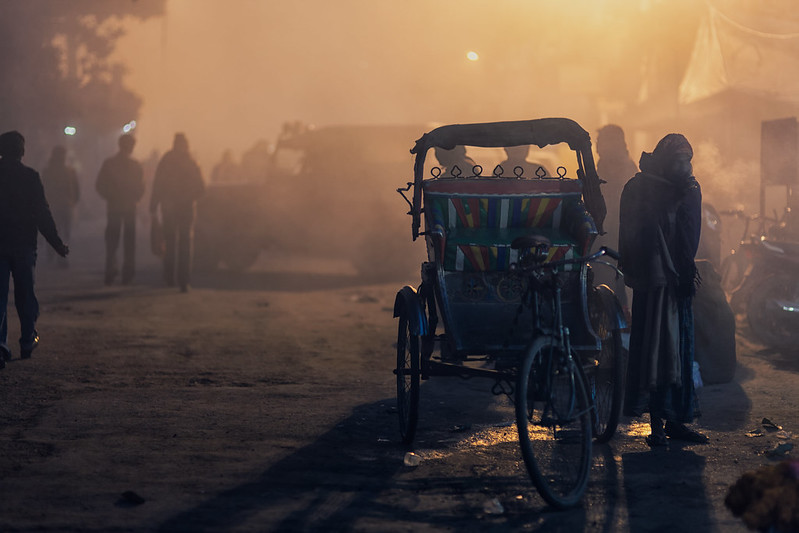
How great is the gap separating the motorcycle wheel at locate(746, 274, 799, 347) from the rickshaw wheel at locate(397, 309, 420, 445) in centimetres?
463

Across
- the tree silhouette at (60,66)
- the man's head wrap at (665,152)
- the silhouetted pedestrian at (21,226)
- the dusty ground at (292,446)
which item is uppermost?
the tree silhouette at (60,66)

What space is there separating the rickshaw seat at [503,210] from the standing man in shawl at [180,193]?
29.3 feet

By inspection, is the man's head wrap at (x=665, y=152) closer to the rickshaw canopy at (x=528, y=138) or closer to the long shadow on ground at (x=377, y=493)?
the rickshaw canopy at (x=528, y=138)

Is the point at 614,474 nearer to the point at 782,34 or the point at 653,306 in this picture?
the point at 653,306

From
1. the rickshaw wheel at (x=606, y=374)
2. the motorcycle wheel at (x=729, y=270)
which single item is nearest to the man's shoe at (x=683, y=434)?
the rickshaw wheel at (x=606, y=374)

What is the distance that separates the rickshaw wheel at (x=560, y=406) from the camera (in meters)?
4.98

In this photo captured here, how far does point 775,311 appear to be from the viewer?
32.7ft

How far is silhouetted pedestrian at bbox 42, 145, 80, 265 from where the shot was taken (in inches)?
739

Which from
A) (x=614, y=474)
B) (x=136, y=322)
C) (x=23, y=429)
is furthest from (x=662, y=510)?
(x=136, y=322)

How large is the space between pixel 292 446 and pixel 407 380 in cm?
82

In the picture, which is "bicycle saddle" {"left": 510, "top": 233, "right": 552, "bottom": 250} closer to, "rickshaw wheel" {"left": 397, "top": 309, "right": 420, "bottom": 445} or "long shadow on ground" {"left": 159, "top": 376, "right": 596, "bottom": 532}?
"rickshaw wheel" {"left": 397, "top": 309, "right": 420, "bottom": 445}

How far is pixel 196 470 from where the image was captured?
217 inches

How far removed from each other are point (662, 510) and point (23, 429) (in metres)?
3.75

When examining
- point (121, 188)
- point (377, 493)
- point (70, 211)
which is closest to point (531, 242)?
point (377, 493)
